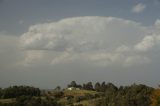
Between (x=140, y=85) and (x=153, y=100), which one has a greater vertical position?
(x=140, y=85)

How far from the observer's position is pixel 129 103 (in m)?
176

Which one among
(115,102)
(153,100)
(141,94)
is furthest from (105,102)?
(153,100)

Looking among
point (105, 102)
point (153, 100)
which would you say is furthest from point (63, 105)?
point (153, 100)

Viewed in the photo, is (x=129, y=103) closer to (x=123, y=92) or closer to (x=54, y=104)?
(x=123, y=92)

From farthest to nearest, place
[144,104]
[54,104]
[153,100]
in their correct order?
[54,104]
[144,104]
[153,100]

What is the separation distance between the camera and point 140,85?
7717 inches

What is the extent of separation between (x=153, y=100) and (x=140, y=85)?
12551cm

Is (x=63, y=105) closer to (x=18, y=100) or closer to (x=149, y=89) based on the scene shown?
(x=18, y=100)

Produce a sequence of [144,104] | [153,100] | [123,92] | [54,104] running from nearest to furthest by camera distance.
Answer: [153,100] < [144,104] < [54,104] < [123,92]

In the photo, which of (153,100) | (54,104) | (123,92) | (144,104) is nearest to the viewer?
(153,100)

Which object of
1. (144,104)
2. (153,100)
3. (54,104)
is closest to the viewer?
(153,100)

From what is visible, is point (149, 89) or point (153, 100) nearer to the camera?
point (153, 100)

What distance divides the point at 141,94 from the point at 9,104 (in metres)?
68.0

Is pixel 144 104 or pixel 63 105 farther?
pixel 63 105
